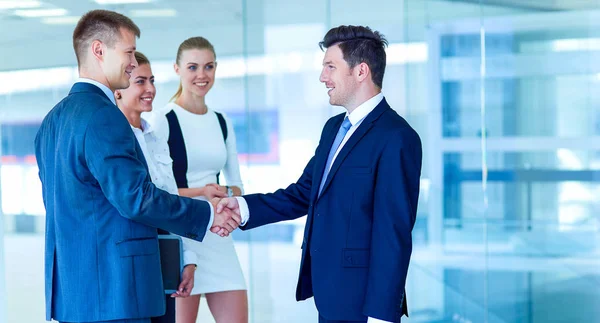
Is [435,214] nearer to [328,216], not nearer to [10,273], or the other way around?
[328,216]

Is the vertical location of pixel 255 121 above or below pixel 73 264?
above

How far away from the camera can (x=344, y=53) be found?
8.39ft

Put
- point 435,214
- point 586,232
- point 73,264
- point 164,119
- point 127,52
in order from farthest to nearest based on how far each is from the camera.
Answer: point 435,214 < point 586,232 < point 164,119 < point 127,52 < point 73,264

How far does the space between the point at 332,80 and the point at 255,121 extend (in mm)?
2372

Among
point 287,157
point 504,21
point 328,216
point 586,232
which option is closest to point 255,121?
point 287,157

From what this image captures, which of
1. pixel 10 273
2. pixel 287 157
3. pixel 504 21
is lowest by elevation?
pixel 10 273

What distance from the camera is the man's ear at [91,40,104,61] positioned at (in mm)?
2322

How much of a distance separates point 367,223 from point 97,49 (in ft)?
3.36

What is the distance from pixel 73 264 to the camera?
2.20 meters

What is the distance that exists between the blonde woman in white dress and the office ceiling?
4.23 ft

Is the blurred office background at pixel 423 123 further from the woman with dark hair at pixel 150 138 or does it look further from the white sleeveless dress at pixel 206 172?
the woman with dark hair at pixel 150 138

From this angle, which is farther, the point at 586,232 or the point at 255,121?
the point at 255,121

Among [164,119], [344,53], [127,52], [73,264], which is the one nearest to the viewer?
[73,264]

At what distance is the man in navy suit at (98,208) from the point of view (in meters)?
2.14
